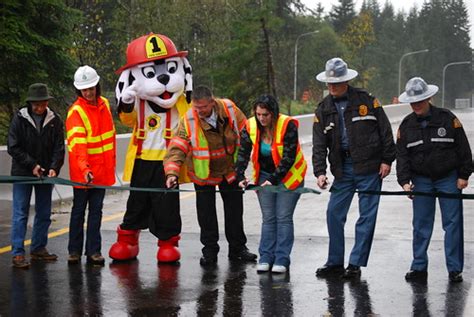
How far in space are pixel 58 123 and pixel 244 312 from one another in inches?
122

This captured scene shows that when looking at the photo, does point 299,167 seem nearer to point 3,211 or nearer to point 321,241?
point 321,241

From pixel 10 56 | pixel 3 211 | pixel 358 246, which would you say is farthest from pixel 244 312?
pixel 10 56

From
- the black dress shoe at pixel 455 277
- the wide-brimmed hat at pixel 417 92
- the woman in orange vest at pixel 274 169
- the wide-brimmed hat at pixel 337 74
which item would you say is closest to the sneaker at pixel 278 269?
the woman in orange vest at pixel 274 169

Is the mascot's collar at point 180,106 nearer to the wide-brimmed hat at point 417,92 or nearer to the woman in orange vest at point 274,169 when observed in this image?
the woman in orange vest at point 274,169

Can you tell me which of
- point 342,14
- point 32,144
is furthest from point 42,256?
point 342,14

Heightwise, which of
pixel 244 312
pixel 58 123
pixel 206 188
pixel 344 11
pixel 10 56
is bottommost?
pixel 244 312

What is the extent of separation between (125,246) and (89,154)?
0.94 metres

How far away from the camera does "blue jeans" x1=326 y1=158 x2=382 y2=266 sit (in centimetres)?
820

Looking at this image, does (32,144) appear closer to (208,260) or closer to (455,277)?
(208,260)

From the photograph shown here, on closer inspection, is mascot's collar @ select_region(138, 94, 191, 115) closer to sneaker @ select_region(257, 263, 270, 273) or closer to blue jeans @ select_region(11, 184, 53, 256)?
blue jeans @ select_region(11, 184, 53, 256)

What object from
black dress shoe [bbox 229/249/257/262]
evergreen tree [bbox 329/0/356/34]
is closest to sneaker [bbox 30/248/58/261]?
black dress shoe [bbox 229/249/257/262]

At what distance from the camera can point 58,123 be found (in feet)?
30.0

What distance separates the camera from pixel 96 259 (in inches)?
353

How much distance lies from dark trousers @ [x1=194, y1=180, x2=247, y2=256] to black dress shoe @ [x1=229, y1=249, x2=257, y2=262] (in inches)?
1.2
